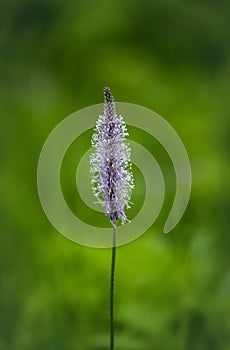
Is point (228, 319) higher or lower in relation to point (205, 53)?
lower

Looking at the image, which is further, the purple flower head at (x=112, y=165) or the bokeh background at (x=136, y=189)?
the bokeh background at (x=136, y=189)

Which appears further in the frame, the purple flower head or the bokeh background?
the bokeh background

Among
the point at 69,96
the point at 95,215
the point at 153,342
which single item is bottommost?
the point at 153,342

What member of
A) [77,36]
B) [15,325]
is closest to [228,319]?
[15,325]

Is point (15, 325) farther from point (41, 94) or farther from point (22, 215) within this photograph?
point (41, 94)

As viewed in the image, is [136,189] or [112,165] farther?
[136,189]

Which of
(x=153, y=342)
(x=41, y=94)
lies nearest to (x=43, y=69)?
(x=41, y=94)
